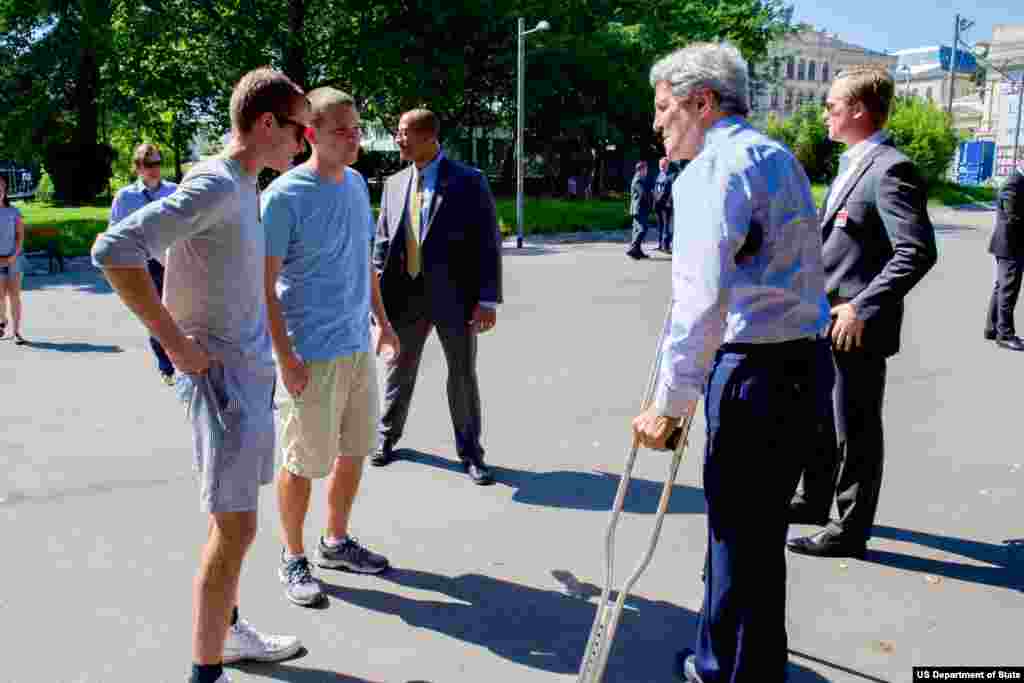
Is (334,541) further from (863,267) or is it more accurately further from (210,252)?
(863,267)

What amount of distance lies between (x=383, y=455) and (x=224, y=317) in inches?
120

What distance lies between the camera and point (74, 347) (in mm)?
9805

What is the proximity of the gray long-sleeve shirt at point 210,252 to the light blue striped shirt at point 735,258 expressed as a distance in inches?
50.4

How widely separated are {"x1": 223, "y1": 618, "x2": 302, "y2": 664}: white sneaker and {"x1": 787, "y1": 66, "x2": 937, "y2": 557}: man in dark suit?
2.31 meters

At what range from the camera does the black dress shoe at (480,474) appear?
17.9 feet

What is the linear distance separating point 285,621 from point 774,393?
2137 millimetres

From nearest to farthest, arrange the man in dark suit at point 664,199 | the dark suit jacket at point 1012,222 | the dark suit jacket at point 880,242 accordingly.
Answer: the dark suit jacket at point 880,242
the dark suit jacket at point 1012,222
the man in dark suit at point 664,199

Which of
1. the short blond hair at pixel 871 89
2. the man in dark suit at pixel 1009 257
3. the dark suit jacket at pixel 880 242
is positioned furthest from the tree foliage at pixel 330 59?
the dark suit jacket at pixel 880 242

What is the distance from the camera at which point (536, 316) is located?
1169 centimetres

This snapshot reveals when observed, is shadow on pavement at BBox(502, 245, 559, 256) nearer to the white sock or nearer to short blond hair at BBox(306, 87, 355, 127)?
the white sock

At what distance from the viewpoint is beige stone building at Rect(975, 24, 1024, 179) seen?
8031 cm

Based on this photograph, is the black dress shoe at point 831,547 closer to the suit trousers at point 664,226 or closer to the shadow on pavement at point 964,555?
the shadow on pavement at point 964,555

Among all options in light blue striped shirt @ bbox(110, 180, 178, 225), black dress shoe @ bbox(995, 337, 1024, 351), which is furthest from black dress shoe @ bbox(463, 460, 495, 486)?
black dress shoe @ bbox(995, 337, 1024, 351)

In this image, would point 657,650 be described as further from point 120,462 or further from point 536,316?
point 536,316
